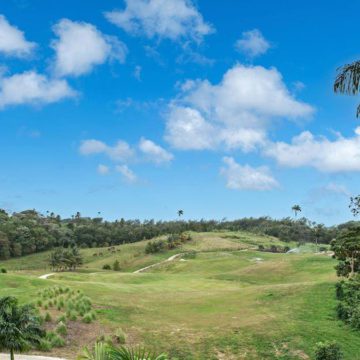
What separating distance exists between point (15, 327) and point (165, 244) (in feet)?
401

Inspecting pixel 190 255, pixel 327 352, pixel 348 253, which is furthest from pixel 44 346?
pixel 190 255

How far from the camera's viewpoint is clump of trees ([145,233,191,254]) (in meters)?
141

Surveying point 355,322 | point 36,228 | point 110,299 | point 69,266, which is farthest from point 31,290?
point 36,228

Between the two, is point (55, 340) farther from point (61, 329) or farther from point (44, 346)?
point (61, 329)

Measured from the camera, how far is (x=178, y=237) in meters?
153

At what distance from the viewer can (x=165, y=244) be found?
145m

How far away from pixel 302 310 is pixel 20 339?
83.0 ft

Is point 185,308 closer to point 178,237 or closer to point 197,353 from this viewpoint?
point 197,353

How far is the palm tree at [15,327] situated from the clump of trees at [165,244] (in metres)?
116

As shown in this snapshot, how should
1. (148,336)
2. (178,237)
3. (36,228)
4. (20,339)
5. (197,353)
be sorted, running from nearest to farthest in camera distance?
(20,339)
(197,353)
(148,336)
(178,237)
(36,228)

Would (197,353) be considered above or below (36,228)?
below

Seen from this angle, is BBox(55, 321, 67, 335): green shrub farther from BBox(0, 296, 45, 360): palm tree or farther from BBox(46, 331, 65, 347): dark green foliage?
BBox(0, 296, 45, 360): palm tree

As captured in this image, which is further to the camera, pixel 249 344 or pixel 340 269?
pixel 340 269

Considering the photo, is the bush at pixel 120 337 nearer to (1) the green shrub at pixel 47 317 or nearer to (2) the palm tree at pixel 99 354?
(1) the green shrub at pixel 47 317
